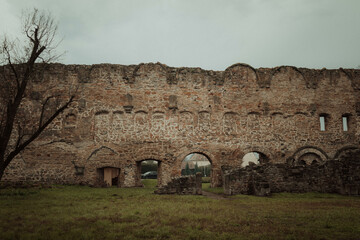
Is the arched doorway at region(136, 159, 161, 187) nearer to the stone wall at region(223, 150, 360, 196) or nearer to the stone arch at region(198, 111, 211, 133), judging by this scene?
the stone arch at region(198, 111, 211, 133)

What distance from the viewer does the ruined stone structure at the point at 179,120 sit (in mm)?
15898

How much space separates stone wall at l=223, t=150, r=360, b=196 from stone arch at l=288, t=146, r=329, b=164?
4.23 metres

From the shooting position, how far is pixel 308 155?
57.9 ft

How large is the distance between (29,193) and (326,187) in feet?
43.5

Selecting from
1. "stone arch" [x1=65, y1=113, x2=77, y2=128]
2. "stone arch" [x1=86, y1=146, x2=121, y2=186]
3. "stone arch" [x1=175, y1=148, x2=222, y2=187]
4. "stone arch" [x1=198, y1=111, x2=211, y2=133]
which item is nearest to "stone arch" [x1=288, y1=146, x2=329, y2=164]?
"stone arch" [x1=175, y1=148, x2=222, y2=187]

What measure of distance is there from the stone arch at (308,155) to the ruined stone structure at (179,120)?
0.07 meters

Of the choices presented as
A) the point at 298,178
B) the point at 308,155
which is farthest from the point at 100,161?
the point at 308,155

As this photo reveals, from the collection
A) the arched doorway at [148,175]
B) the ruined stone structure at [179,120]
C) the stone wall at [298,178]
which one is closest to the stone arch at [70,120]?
the ruined stone structure at [179,120]

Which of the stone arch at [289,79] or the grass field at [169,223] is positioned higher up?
the stone arch at [289,79]

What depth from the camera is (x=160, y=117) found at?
55.0 feet

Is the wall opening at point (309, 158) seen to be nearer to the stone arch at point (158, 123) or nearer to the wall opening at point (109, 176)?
the stone arch at point (158, 123)

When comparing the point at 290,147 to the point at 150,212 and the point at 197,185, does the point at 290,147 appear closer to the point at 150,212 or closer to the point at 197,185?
the point at 197,185

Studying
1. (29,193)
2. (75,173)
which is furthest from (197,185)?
(75,173)

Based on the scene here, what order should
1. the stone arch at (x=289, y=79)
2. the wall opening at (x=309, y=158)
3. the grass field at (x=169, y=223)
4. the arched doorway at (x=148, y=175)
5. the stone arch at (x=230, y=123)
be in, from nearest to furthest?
1. the grass field at (x=169, y=223)
2. the arched doorway at (x=148, y=175)
3. the stone arch at (x=230, y=123)
4. the wall opening at (x=309, y=158)
5. the stone arch at (x=289, y=79)
